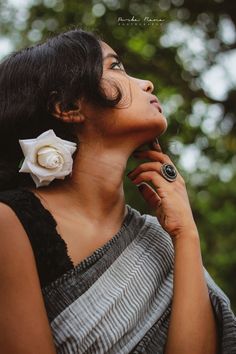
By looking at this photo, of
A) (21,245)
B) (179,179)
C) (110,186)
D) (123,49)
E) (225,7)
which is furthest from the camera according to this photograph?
(225,7)

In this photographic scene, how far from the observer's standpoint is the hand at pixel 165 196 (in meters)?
2.45

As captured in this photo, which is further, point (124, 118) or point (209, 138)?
point (209, 138)

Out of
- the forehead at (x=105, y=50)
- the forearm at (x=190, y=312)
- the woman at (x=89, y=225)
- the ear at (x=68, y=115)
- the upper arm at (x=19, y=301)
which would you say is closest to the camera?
the upper arm at (x=19, y=301)

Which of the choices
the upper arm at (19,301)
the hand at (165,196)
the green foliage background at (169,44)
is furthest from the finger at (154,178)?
the green foliage background at (169,44)

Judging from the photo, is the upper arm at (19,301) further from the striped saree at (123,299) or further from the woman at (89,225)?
the striped saree at (123,299)

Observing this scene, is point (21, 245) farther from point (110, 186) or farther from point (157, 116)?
point (157, 116)

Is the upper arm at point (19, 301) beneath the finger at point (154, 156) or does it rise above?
beneath

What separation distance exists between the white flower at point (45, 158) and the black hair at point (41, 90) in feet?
0.43

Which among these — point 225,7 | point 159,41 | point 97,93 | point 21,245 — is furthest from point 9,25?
point 21,245

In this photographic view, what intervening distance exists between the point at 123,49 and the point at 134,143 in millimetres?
4953

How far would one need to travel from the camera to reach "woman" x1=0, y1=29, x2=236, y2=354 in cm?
204

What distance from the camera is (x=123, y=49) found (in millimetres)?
7266

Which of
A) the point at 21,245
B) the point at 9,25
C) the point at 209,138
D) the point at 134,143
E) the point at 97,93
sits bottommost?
the point at 209,138

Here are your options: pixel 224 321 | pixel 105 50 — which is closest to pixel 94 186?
pixel 105 50
